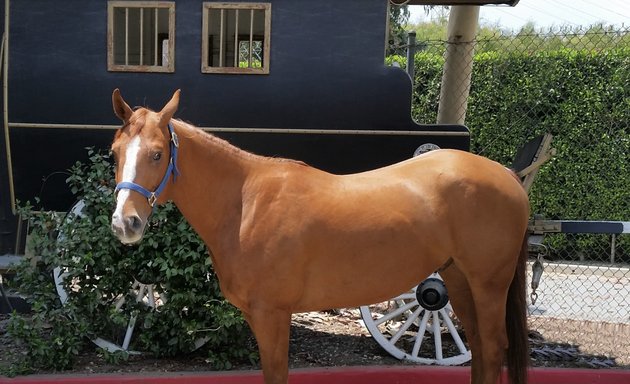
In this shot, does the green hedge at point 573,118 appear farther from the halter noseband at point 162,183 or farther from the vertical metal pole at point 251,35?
the halter noseband at point 162,183

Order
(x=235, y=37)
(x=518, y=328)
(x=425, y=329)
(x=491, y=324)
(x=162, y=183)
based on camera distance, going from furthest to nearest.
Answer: (x=425, y=329) → (x=235, y=37) → (x=518, y=328) → (x=491, y=324) → (x=162, y=183)

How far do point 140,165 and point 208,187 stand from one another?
0.45 m

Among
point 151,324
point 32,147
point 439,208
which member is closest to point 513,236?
point 439,208

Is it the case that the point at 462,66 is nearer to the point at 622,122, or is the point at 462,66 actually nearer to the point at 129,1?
the point at 129,1

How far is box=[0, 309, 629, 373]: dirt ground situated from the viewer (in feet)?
15.3

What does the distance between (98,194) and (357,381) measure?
222 cm

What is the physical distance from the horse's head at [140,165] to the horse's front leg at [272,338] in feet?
2.40

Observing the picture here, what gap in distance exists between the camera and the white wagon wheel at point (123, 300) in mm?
4664

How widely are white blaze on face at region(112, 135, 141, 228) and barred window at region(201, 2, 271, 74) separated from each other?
2005 mm

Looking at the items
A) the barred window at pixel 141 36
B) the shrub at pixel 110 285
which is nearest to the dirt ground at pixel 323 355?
the shrub at pixel 110 285

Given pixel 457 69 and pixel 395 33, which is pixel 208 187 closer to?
pixel 457 69

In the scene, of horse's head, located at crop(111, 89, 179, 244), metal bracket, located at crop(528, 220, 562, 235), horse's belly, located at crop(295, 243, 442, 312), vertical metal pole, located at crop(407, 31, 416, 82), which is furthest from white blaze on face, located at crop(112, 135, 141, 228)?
vertical metal pole, located at crop(407, 31, 416, 82)

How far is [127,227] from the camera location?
2814mm

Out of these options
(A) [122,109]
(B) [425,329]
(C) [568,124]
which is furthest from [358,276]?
(C) [568,124]
